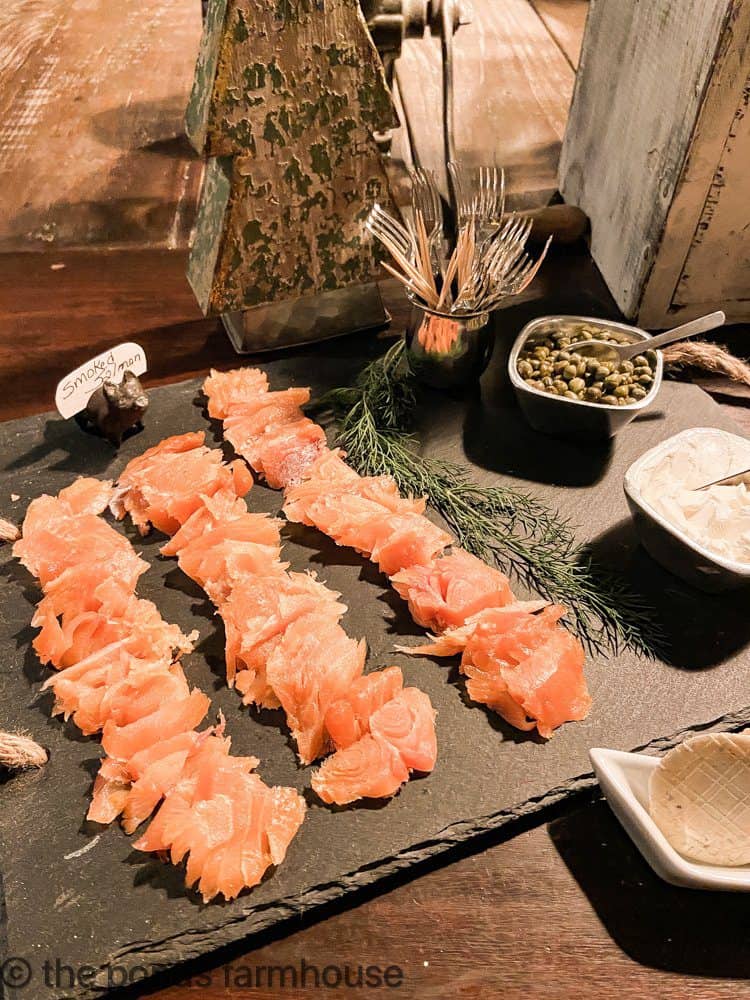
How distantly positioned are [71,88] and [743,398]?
10.1 feet

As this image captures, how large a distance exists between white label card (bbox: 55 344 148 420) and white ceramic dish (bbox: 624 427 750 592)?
1.18 meters

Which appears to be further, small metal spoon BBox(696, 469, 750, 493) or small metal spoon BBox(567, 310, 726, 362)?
small metal spoon BBox(567, 310, 726, 362)

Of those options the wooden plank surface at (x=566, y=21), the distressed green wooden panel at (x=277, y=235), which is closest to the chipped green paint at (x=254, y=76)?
the distressed green wooden panel at (x=277, y=235)

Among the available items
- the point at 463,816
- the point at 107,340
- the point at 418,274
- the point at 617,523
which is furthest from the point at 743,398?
the point at 107,340

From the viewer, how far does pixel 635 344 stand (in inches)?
72.6

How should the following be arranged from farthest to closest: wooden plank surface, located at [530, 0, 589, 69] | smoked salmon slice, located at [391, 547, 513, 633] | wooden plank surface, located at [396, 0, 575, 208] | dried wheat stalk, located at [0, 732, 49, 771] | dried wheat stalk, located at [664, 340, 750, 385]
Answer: wooden plank surface, located at [530, 0, 589, 69], wooden plank surface, located at [396, 0, 575, 208], dried wheat stalk, located at [664, 340, 750, 385], smoked salmon slice, located at [391, 547, 513, 633], dried wheat stalk, located at [0, 732, 49, 771]

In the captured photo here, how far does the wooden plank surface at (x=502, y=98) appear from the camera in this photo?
296 cm

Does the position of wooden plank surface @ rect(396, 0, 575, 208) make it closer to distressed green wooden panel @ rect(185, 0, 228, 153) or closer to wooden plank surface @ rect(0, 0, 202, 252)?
wooden plank surface @ rect(0, 0, 202, 252)

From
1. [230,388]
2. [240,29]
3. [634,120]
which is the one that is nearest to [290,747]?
[230,388]

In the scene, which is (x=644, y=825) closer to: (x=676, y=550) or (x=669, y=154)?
(x=676, y=550)

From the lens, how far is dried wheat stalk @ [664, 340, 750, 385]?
2053mm

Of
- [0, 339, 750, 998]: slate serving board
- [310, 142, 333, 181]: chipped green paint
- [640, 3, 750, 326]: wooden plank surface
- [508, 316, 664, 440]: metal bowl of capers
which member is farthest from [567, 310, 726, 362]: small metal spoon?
[310, 142, 333, 181]: chipped green paint

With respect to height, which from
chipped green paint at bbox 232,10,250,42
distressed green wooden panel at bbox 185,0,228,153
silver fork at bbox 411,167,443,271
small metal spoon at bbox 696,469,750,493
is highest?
chipped green paint at bbox 232,10,250,42

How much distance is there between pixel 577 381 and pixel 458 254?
397 mm
